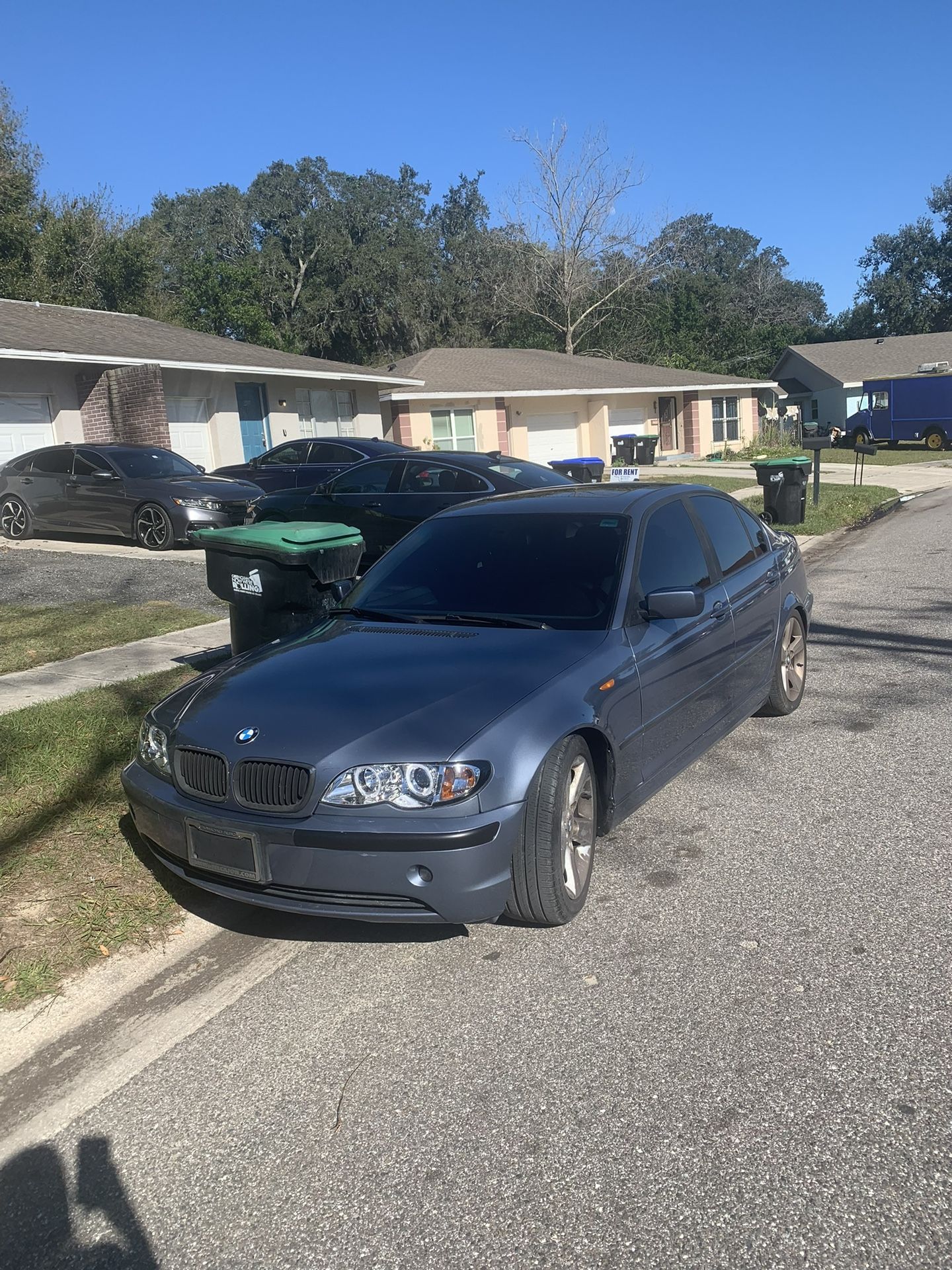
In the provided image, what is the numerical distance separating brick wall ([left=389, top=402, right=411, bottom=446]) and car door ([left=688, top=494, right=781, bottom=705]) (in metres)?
24.6

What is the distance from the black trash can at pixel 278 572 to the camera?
5883 millimetres

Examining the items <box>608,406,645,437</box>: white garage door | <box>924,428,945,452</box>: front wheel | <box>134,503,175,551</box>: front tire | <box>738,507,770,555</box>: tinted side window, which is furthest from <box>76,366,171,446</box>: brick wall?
<box>924,428,945,452</box>: front wheel

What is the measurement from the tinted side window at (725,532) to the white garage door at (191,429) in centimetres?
1649

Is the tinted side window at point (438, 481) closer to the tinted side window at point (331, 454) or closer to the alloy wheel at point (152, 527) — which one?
the alloy wheel at point (152, 527)

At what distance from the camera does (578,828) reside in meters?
4.01

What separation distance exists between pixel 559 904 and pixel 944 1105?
1.40 m

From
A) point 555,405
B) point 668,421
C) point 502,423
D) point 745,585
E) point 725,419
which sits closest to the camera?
point 745,585

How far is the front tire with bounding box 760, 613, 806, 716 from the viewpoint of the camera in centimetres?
632

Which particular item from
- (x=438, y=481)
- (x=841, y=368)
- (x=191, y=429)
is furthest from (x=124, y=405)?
(x=841, y=368)

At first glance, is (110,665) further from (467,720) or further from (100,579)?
(467,720)

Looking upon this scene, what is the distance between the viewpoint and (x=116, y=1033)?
3.52 meters

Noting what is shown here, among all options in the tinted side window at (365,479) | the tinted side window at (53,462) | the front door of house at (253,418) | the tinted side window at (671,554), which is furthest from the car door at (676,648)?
the front door of house at (253,418)

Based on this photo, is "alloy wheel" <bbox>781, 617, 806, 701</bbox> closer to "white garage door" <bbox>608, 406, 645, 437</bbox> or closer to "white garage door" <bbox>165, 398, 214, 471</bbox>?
"white garage door" <bbox>165, 398, 214, 471</bbox>

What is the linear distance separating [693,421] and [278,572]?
36.4m
